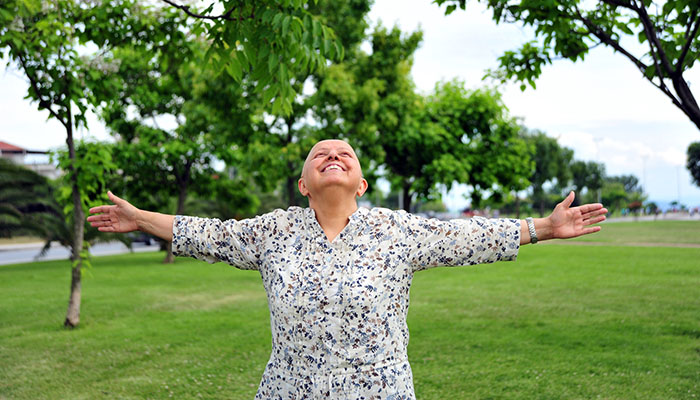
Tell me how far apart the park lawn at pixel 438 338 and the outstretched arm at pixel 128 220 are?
Answer: 10.6 feet

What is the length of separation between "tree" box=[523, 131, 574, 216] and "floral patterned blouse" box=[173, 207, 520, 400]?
167 feet

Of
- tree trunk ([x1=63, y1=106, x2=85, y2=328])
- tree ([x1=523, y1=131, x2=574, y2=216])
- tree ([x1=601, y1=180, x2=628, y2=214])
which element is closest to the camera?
tree trunk ([x1=63, y1=106, x2=85, y2=328])

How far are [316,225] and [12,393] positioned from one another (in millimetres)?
4822

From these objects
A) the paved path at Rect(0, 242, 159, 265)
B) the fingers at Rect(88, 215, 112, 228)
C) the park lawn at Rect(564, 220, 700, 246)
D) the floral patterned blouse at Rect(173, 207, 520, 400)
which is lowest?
the paved path at Rect(0, 242, 159, 265)

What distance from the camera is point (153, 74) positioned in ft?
69.0

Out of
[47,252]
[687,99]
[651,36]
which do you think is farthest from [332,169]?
[47,252]

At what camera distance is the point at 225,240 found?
279 cm

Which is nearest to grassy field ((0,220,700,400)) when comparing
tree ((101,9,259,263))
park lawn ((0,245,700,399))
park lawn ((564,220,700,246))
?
park lawn ((0,245,700,399))

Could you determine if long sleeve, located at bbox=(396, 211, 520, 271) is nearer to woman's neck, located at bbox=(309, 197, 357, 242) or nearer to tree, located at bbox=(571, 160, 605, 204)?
woman's neck, located at bbox=(309, 197, 357, 242)

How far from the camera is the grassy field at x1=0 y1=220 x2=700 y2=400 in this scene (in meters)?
5.92

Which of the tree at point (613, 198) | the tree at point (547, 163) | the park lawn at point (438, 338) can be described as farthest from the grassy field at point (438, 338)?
the tree at point (613, 198)

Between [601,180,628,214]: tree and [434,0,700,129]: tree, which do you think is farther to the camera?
[601,180,628,214]: tree

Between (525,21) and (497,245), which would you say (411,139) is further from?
(497,245)

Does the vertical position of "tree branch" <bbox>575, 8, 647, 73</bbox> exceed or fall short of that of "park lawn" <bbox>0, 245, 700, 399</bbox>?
it exceeds it
